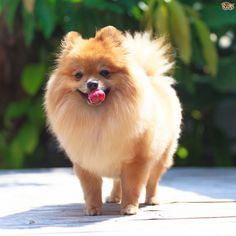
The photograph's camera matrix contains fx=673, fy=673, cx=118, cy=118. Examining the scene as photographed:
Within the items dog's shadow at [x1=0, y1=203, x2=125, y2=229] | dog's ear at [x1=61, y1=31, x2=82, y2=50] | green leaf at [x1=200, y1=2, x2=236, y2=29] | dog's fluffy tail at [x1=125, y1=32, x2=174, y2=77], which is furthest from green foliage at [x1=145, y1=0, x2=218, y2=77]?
dog's shadow at [x1=0, y1=203, x2=125, y2=229]

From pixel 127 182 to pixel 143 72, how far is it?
560 mm

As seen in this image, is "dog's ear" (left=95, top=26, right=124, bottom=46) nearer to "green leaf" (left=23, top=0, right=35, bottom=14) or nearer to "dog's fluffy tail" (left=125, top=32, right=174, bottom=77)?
"dog's fluffy tail" (left=125, top=32, right=174, bottom=77)

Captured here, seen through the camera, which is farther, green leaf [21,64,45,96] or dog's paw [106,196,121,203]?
green leaf [21,64,45,96]

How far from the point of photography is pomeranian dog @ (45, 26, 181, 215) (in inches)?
124

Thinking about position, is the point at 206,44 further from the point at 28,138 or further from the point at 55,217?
the point at 55,217

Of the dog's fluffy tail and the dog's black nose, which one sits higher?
the dog's fluffy tail

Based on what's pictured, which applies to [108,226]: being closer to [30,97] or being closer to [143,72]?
[143,72]

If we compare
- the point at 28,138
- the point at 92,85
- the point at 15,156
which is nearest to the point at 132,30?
the point at 28,138

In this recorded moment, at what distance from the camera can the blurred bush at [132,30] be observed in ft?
17.3

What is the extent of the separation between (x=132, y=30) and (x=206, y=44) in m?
0.84

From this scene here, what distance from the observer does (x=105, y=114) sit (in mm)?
3182

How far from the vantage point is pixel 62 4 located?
5652 mm

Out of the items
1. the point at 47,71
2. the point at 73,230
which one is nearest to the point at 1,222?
the point at 73,230

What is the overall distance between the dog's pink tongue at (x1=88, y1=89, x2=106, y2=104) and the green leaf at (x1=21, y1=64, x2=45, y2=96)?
10.9 ft
